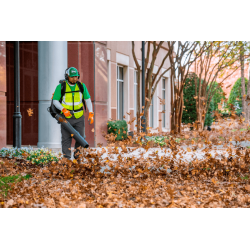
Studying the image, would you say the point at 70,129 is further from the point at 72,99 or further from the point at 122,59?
the point at 122,59

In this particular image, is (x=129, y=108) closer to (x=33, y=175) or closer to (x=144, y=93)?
(x=144, y=93)

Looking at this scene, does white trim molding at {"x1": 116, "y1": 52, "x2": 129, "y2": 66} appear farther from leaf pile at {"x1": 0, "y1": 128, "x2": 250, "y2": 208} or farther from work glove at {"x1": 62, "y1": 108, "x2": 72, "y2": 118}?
leaf pile at {"x1": 0, "y1": 128, "x2": 250, "y2": 208}

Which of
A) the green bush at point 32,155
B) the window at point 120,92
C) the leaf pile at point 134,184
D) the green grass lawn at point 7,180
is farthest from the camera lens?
the window at point 120,92

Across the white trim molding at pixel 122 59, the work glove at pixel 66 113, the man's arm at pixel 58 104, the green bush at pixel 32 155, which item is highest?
the white trim molding at pixel 122 59

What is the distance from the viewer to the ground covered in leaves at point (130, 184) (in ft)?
15.1

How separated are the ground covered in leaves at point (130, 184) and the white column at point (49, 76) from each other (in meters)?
3.42

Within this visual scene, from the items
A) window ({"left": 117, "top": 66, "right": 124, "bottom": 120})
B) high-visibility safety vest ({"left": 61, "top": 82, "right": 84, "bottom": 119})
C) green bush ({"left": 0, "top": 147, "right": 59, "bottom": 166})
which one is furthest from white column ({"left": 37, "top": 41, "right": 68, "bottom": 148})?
window ({"left": 117, "top": 66, "right": 124, "bottom": 120})

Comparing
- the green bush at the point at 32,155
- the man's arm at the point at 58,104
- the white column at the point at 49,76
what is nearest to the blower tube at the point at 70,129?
the man's arm at the point at 58,104

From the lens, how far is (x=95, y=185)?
18.3 ft

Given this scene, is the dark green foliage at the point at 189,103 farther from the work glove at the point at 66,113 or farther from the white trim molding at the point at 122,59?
the work glove at the point at 66,113

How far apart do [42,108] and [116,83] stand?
16.5 feet

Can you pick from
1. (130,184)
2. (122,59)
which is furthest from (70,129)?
(122,59)

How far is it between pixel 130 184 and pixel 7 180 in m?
Answer: 2.14

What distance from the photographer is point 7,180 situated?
5.82 m
